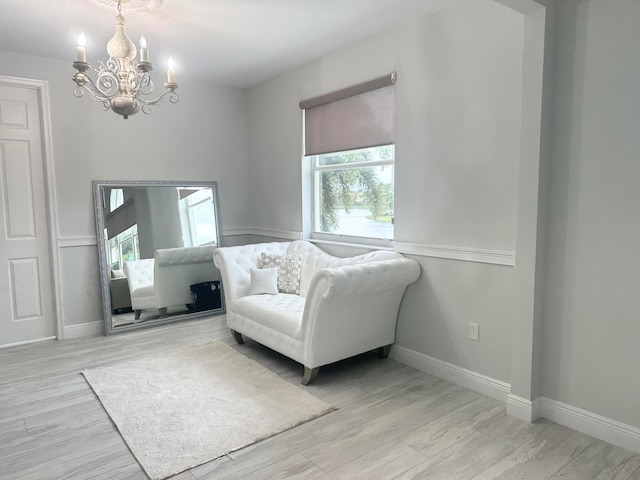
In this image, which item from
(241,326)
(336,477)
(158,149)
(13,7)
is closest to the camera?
(336,477)

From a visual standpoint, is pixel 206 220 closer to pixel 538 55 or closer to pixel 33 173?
pixel 33 173

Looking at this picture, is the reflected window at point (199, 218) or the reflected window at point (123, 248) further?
the reflected window at point (199, 218)

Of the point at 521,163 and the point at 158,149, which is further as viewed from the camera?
the point at 158,149

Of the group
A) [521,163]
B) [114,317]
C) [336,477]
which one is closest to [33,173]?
[114,317]

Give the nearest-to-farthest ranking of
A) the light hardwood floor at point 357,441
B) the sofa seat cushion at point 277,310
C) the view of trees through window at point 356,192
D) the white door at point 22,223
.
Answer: the light hardwood floor at point 357,441 → the sofa seat cushion at point 277,310 → the view of trees through window at point 356,192 → the white door at point 22,223

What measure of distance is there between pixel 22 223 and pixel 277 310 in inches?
94.7

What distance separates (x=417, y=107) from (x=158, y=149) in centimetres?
265

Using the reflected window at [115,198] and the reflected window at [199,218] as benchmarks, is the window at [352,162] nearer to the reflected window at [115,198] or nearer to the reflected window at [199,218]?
the reflected window at [199,218]

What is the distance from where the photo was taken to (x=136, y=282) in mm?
4160

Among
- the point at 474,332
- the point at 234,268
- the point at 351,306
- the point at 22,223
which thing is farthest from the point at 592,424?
the point at 22,223

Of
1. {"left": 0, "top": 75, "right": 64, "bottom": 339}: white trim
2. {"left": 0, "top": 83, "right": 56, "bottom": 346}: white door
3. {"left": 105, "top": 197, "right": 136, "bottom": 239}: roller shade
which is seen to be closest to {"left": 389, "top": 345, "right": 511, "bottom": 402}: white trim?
{"left": 105, "top": 197, "right": 136, "bottom": 239}: roller shade

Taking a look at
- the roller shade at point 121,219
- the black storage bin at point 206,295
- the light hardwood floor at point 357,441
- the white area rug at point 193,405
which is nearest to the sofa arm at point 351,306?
the light hardwood floor at point 357,441

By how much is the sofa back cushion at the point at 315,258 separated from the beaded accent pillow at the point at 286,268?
0.14 ft

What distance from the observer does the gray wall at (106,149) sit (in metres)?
3.84
